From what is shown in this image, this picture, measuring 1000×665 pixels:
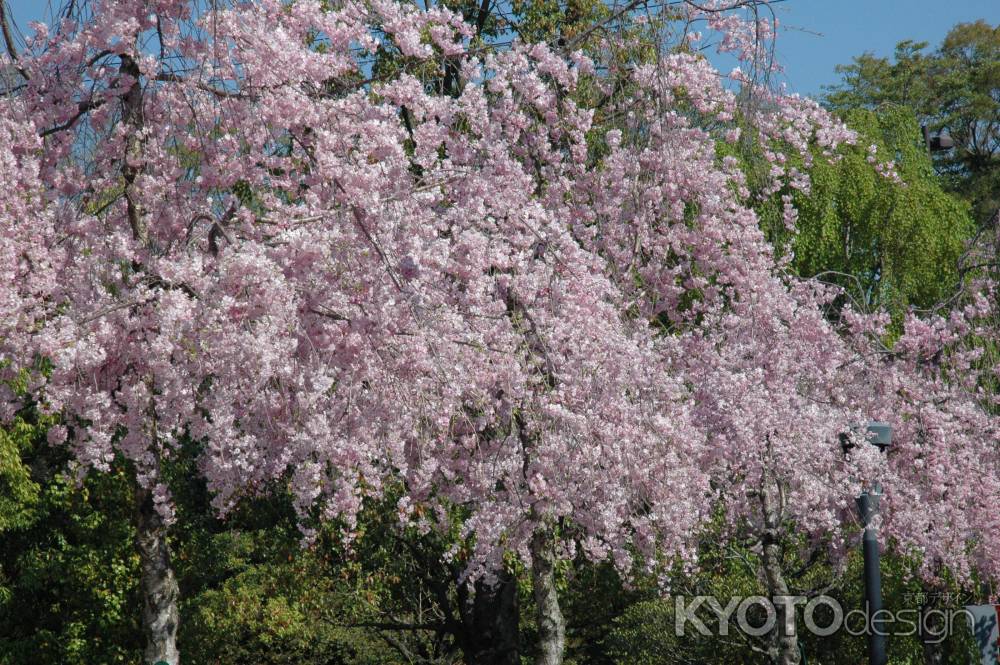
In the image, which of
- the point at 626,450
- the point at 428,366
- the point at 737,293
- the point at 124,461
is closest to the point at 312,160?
the point at 428,366

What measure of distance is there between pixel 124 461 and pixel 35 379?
707 centimetres

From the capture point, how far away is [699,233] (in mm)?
9328

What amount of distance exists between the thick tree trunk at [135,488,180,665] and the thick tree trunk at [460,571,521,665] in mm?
5648

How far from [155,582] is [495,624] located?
22.4 ft

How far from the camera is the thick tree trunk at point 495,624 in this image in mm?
12719

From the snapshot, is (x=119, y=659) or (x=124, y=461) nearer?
(x=124, y=461)

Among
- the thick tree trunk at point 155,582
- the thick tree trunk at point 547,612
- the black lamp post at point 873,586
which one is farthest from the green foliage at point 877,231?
the thick tree trunk at point 155,582

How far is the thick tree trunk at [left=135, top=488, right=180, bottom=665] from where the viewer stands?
6789mm

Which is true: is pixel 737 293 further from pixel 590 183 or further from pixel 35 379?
pixel 35 379

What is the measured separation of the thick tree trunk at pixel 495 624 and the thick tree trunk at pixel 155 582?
565cm

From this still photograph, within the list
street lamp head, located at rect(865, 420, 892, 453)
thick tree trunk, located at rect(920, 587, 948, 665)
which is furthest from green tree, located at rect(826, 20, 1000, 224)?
street lamp head, located at rect(865, 420, 892, 453)

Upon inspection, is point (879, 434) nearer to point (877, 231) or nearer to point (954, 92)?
point (877, 231)

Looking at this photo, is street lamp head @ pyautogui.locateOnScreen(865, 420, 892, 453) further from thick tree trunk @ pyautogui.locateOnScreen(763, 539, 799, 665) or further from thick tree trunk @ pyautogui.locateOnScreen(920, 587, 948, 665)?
thick tree trunk @ pyautogui.locateOnScreen(920, 587, 948, 665)

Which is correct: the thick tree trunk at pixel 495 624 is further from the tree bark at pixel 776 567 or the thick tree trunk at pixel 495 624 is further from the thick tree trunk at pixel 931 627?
the thick tree trunk at pixel 931 627
